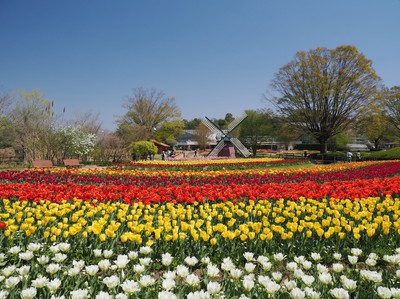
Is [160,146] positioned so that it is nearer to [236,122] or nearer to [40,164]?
[236,122]

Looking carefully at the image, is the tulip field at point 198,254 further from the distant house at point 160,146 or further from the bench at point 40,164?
the distant house at point 160,146

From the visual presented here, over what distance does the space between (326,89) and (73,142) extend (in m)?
26.3

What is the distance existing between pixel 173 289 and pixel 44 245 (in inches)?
87.4

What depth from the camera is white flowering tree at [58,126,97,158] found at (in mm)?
27100

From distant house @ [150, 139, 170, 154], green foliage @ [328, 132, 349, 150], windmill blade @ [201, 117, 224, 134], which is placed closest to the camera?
windmill blade @ [201, 117, 224, 134]

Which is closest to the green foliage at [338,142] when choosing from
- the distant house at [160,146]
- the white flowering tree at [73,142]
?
the distant house at [160,146]

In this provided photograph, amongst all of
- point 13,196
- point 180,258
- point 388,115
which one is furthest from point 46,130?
point 388,115

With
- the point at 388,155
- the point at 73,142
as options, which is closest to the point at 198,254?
the point at 73,142

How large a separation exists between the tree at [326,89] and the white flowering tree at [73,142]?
2213cm

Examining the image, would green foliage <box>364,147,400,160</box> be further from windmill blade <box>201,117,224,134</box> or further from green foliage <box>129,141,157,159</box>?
green foliage <box>129,141,157,159</box>

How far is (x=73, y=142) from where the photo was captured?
90.1 feet

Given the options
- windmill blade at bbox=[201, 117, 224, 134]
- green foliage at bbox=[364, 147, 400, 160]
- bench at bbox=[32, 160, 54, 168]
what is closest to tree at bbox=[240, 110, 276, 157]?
windmill blade at bbox=[201, 117, 224, 134]

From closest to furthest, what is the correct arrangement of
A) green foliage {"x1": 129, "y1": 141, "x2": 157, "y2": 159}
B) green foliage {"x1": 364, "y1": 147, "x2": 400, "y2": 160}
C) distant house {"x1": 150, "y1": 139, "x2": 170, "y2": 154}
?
green foliage {"x1": 364, "y1": 147, "x2": 400, "y2": 160} → green foliage {"x1": 129, "y1": 141, "x2": 157, "y2": 159} → distant house {"x1": 150, "y1": 139, "x2": 170, "y2": 154}

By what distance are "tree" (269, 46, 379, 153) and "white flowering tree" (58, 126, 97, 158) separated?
22.1m
